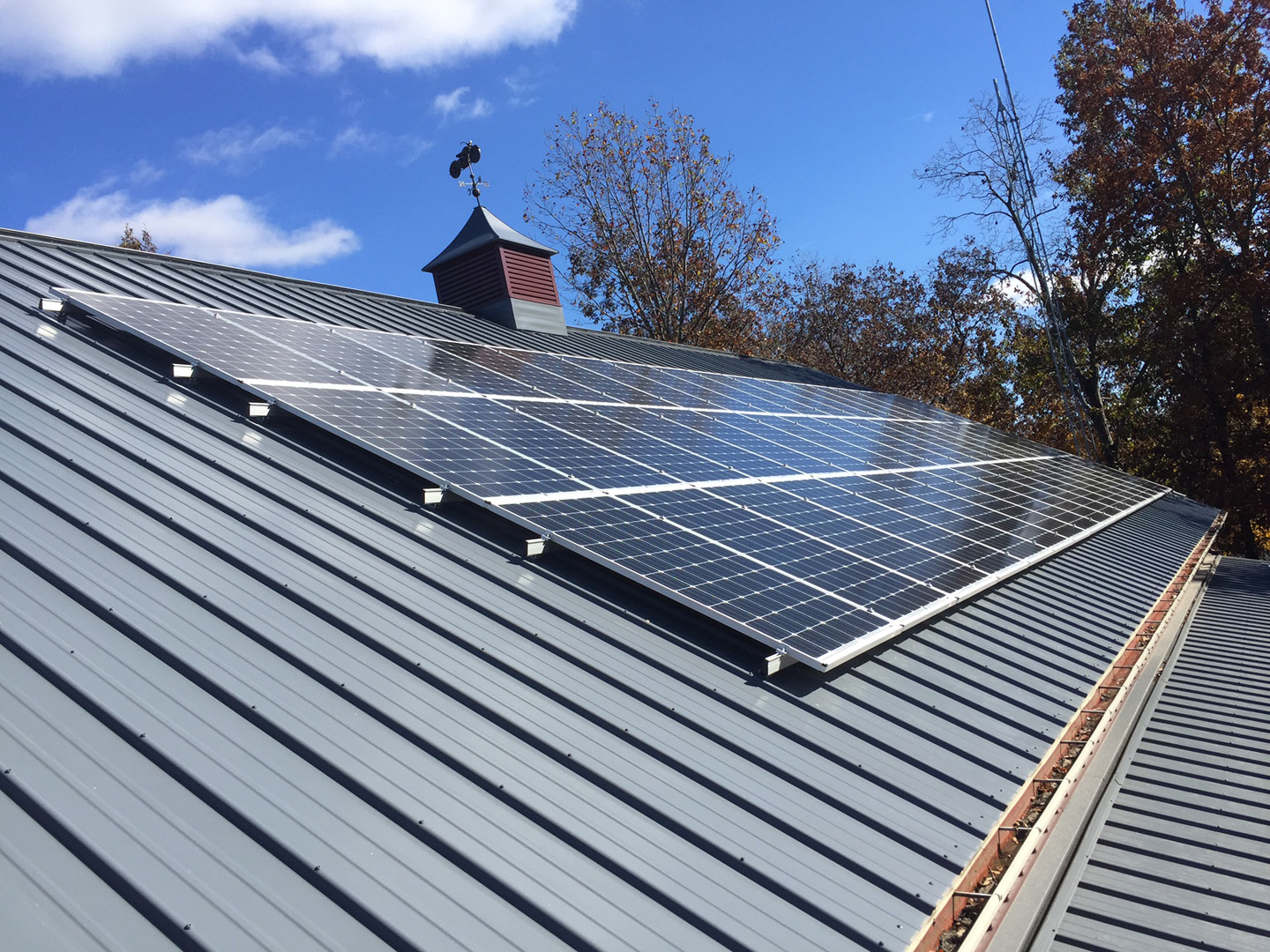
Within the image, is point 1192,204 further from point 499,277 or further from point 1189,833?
point 1189,833

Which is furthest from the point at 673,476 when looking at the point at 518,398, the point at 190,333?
the point at 190,333

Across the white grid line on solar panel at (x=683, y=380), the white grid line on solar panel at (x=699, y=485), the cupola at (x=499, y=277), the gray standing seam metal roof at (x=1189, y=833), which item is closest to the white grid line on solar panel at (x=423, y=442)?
the white grid line on solar panel at (x=699, y=485)

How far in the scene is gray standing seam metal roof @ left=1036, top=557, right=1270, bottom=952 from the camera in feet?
23.2

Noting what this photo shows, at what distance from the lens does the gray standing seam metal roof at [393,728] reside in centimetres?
389

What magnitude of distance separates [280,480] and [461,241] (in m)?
17.3

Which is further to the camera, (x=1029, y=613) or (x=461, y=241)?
(x=461, y=241)

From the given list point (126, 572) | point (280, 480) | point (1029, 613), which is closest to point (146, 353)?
point (280, 480)

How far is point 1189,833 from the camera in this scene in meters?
8.62

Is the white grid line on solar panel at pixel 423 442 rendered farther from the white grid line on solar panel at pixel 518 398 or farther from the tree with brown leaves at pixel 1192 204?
the tree with brown leaves at pixel 1192 204

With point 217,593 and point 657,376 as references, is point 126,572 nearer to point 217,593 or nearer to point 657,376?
point 217,593

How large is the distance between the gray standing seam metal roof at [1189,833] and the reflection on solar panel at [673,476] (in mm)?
2590

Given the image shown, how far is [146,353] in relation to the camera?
9.70 metres

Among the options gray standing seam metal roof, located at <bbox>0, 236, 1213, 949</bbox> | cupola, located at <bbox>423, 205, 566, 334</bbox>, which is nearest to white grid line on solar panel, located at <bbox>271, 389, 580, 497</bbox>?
gray standing seam metal roof, located at <bbox>0, 236, 1213, 949</bbox>

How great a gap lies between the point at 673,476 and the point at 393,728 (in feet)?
17.9
